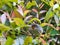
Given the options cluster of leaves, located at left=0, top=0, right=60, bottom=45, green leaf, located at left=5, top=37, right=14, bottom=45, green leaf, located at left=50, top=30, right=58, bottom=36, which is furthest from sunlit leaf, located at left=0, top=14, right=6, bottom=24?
green leaf, located at left=50, top=30, right=58, bottom=36

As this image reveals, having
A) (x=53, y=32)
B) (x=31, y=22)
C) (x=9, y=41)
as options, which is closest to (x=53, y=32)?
(x=53, y=32)

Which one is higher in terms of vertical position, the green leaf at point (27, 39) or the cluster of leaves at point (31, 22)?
the cluster of leaves at point (31, 22)

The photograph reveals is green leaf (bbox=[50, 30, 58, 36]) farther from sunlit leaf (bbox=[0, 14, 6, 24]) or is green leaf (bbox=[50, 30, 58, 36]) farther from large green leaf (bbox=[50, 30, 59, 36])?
sunlit leaf (bbox=[0, 14, 6, 24])

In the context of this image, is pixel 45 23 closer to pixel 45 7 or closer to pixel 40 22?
pixel 40 22

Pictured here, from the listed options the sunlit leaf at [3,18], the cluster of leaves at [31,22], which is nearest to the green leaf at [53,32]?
the cluster of leaves at [31,22]

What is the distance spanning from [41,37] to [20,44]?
0.15 meters

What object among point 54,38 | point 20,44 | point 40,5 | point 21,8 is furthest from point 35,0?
point 20,44

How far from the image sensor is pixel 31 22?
1156 mm

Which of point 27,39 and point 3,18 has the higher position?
point 3,18

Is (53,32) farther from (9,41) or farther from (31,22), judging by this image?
(9,41)

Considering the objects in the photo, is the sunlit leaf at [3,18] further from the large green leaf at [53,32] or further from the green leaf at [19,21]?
the large green leaf at [53,32]

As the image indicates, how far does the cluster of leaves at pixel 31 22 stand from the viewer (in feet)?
3.54

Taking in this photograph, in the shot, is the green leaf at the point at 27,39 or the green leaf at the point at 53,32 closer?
the green leaf at the point at 27,39

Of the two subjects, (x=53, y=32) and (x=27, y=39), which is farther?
(x=53, y=32)
